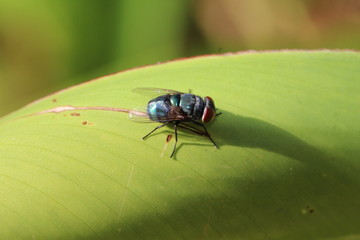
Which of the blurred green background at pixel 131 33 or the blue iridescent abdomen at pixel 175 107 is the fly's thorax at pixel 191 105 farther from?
the blurred green background at pixel 131 33

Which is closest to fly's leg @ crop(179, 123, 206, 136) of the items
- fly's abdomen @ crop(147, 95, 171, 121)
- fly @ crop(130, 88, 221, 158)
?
fly @ crop(130, 88, 221, 158)

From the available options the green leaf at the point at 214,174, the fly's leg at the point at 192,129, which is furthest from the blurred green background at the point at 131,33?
the green leaf at the point at 214,174

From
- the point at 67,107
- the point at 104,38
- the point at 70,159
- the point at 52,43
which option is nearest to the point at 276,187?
the point at 70,159

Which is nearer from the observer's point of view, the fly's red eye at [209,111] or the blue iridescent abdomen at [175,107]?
the fly's red eye at [209,111]

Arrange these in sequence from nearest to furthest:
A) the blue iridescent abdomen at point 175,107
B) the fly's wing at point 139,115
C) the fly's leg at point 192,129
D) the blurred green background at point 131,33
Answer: the fly's wing at point 139,115 < the fly's leg at point 192,129 < the blue iridescent abdomen at point 175,107 < the blurred green background at point 131,33

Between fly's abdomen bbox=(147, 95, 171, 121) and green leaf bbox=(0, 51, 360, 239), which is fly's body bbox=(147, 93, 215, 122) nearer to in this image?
fly's abdomen bbox=(147, 95, 171, 121)

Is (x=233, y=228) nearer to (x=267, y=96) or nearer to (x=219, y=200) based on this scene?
(x=219, y=200)

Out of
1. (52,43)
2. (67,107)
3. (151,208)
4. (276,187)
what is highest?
(52,43)

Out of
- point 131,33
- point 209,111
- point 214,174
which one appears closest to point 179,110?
point 209,111
